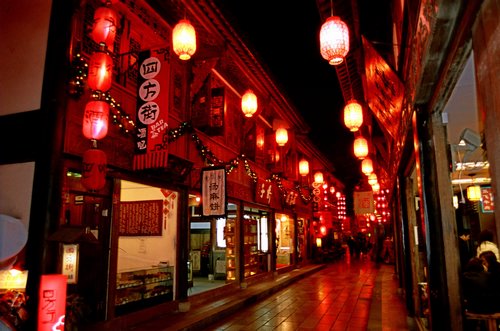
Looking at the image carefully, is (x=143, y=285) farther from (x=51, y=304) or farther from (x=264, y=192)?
(x=264, y=192)

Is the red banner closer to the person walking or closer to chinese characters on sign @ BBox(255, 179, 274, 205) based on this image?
the person walking

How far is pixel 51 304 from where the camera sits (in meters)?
5.73

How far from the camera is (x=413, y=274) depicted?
10133 millimetres

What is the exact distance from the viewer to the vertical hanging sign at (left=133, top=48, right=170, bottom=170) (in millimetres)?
8617

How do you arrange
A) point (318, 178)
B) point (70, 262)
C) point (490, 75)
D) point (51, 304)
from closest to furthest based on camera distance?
point (490, 75) → point (51, 304) → point (70, 262) → point (318, 178)


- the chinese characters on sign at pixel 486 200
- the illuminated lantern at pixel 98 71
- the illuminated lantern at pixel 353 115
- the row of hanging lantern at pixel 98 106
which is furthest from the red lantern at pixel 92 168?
the chinese characters on sign at pixel 486 200

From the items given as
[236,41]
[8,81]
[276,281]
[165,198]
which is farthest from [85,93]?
[276,281]

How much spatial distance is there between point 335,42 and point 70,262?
7.51 m

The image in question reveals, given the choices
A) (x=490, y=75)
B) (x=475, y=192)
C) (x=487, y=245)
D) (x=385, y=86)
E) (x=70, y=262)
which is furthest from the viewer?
(x=475, y=192)

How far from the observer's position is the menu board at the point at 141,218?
11773 mm

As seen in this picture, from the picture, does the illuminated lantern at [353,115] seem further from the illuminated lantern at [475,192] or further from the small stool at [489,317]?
the small stool at [489,317]

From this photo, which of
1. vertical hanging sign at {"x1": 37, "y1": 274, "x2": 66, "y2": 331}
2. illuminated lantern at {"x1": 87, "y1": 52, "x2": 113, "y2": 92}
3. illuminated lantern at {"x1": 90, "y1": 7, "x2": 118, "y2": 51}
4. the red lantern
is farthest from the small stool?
illuminated lantern at {"x1": 90, "y1": 7, "x2": 118, "y2": 51}

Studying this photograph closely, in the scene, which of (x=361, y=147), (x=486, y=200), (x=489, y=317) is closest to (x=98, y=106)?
(x=489, y=317)

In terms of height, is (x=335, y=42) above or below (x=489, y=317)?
above
